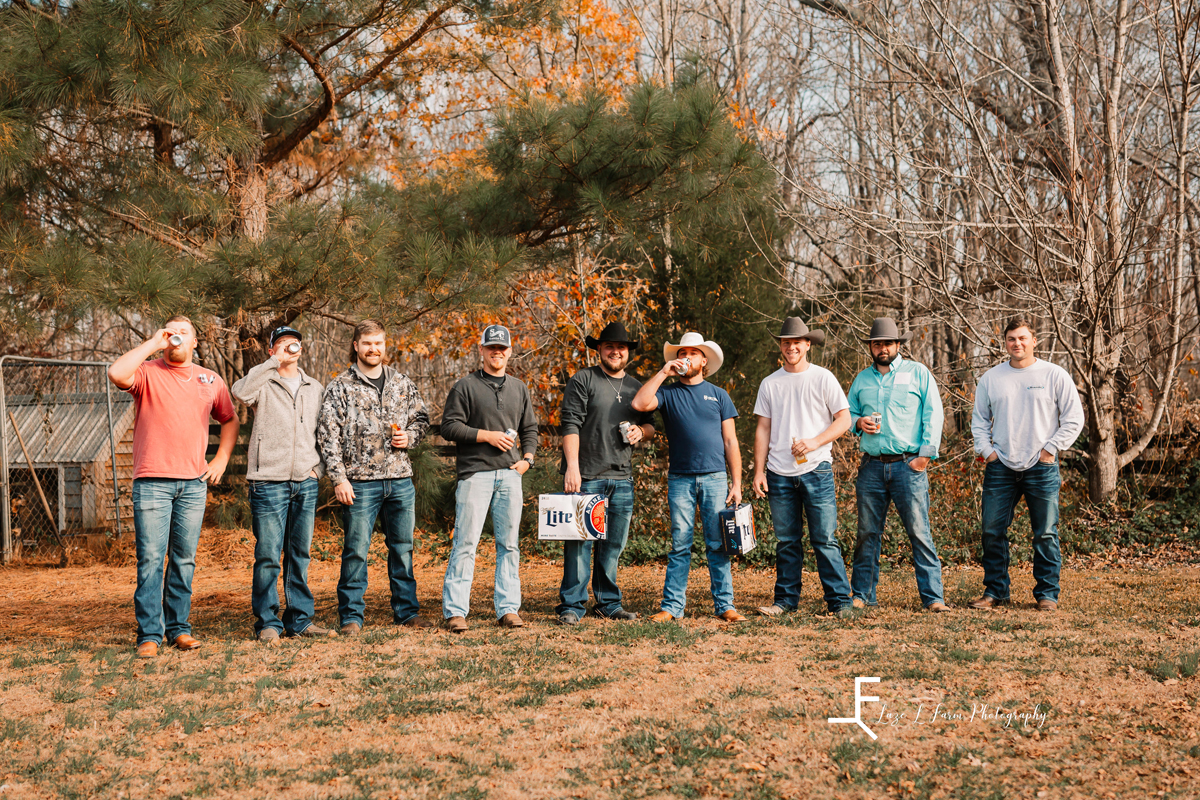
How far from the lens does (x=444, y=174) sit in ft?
32.1

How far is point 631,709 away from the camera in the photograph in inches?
159

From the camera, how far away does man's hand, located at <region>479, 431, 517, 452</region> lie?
5656 mm

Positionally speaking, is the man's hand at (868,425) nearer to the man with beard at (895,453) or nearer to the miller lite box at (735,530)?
the man with beard at (895,453)

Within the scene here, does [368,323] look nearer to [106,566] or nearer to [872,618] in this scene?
[872,618]

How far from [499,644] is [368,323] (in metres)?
2.11

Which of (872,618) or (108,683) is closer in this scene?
(108,683)

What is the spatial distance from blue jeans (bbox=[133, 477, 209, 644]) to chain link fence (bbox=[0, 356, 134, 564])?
5.30 m

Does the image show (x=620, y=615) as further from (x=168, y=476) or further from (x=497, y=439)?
(x=168, y=476)

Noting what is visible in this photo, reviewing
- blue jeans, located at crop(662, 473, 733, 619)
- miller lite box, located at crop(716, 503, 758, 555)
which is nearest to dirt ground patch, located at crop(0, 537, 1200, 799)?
blue jeans, located at crop(662, 473, 733, 619)

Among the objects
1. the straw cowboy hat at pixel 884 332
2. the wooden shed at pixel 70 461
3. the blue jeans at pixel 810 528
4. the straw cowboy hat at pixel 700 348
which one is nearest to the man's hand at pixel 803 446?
the blue jeans at pixel 810 528

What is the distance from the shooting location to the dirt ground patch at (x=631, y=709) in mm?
3266

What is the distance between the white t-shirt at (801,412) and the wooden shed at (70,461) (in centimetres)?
790

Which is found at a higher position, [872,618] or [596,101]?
[596,101]

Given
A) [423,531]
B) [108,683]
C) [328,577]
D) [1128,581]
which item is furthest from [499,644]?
[423,531]
